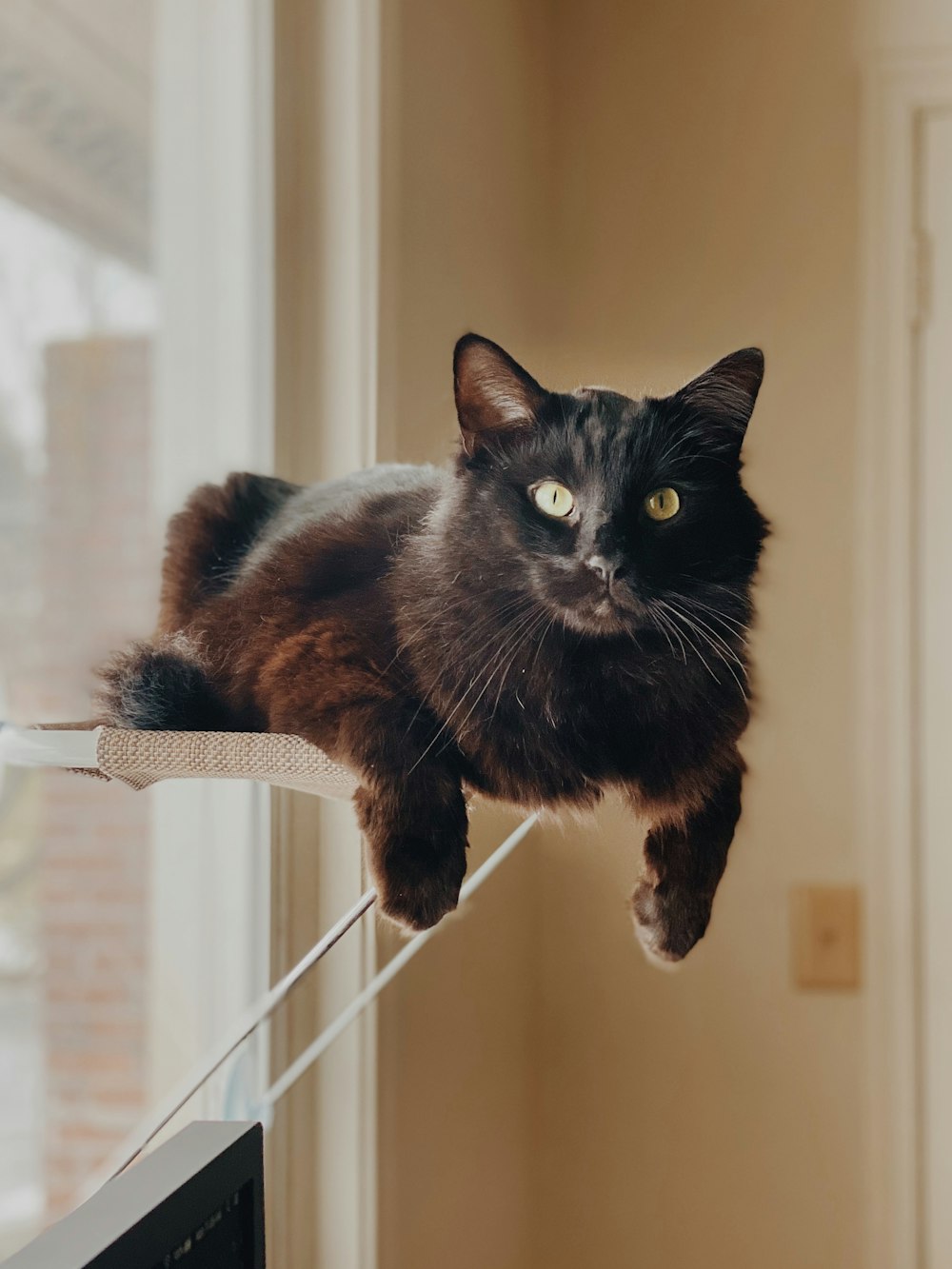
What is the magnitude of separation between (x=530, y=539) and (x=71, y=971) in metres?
0.62

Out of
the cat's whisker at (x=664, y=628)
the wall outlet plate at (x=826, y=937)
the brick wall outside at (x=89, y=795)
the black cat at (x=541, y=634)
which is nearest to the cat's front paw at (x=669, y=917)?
the black cat at (x=541, y=634)

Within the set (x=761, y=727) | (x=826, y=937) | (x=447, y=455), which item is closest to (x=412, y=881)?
(x=447, y=455)

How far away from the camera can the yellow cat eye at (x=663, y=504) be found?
0.46m

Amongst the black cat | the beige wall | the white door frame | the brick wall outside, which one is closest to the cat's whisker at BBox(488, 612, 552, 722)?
the black cat

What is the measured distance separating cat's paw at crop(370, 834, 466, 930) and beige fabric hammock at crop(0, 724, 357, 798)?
0.04 meters

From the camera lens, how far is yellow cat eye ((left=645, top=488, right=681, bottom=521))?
0.46 m

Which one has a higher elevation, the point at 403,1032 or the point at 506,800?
the point at 506,800

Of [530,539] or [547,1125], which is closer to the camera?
[530,539]

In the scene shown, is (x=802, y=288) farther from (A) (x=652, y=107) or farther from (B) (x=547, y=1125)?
(B) (x=547, y=1125)

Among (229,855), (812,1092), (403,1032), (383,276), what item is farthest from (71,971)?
(812,1092)

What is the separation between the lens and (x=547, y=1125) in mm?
1310

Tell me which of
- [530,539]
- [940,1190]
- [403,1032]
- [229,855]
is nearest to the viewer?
[530,539]

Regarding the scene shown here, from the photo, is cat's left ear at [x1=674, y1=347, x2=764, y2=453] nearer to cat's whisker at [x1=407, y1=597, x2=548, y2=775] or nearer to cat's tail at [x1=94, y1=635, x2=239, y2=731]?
cat's whisker at [x1=407, y1=597, x2=548, y2=775]

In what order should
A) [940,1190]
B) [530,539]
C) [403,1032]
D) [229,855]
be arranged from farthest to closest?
[940,1190] → [403,1032] → [229,855] → [530,539]
